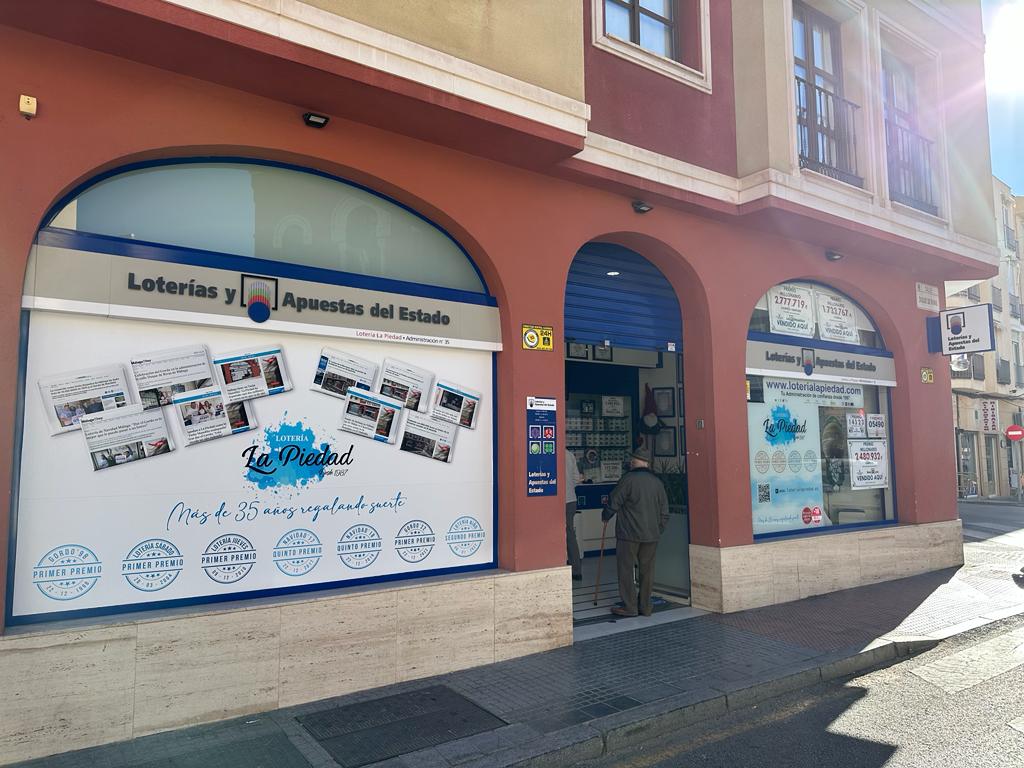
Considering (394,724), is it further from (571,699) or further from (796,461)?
(796,461)

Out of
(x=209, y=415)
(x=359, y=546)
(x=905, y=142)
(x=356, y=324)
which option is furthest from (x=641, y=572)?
(x=905, y=142)

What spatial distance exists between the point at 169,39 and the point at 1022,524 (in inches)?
819

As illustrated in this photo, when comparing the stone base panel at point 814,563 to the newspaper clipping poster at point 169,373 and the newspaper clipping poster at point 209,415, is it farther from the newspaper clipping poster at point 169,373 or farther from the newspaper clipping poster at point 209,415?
the newspaper clipping poster at point 169,373

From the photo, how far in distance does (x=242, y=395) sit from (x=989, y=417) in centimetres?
3167

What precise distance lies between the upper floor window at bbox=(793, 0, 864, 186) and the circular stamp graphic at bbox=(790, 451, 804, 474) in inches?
149

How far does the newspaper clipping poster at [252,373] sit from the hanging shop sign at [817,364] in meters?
5.83

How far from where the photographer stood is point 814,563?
9008mm

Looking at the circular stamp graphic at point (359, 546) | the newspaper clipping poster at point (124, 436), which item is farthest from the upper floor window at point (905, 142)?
the newspaper clipping poster at point (124, 436)

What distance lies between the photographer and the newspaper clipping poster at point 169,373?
497 centimetres

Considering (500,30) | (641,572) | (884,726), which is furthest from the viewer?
(641,572)

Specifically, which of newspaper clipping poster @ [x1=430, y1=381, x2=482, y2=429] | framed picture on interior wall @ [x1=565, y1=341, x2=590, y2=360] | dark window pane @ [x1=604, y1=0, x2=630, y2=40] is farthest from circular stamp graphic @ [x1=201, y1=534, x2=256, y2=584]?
dark window pane @ [x1=604, y1=0, x2=630, y2=40]

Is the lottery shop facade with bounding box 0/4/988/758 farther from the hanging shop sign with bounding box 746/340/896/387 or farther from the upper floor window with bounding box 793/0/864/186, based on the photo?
the upper floor window with bounding box 793/0/864/186

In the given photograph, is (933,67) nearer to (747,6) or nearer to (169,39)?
A: (747,6)

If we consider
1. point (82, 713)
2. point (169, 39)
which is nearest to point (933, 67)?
point (169, 39)
